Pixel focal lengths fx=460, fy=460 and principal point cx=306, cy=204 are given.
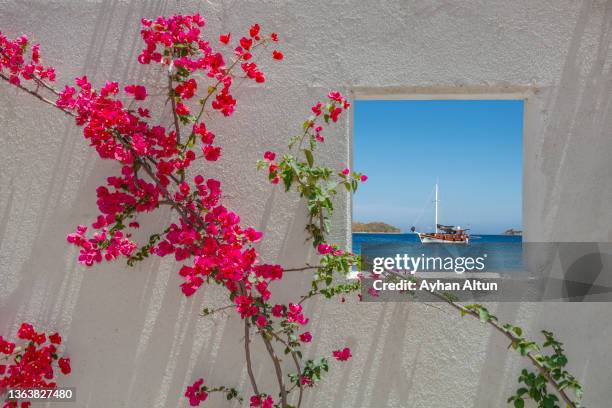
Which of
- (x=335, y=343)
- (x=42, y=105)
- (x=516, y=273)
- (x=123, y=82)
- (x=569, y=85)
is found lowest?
(x=335, y=343)

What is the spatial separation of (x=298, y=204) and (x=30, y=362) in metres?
1.65

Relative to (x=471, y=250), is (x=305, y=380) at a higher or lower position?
lower

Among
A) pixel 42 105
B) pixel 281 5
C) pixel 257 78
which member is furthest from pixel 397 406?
pixel 42 105

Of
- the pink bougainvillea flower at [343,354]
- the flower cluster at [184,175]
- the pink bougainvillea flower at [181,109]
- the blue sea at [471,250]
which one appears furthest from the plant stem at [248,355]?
the pink bougainvillea flower at [181,109]

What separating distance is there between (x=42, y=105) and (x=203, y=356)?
65.8 inches

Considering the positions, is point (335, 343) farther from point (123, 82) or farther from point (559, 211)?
point (123, 82)

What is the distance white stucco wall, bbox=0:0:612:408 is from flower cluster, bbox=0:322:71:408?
0.27ft

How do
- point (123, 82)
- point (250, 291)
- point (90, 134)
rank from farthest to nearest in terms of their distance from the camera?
point (123, 82) → point (250, 291) → point (90, 134)

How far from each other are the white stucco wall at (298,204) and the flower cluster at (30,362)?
8cm

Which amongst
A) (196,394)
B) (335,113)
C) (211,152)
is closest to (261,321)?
(196,394)

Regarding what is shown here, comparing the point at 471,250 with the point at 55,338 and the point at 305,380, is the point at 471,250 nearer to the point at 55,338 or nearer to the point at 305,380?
the point at 305,380

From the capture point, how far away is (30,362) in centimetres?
244

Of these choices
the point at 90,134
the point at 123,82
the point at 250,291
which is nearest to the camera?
the point at 90,134

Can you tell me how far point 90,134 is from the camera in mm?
2201
